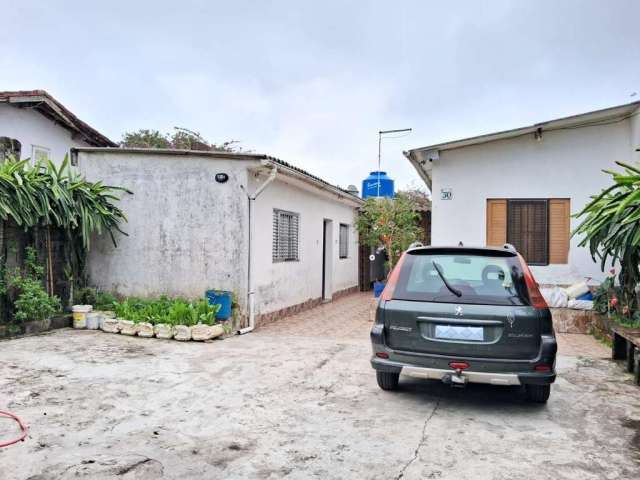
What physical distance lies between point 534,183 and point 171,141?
70.9ft

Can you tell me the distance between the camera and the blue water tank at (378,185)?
17.9 metres

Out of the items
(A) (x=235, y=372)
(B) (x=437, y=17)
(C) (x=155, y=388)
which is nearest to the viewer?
(C) (x=155, y=388)

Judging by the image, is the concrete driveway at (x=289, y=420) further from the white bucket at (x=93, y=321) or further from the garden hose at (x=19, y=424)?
the white bucket at (x=93, y=321)

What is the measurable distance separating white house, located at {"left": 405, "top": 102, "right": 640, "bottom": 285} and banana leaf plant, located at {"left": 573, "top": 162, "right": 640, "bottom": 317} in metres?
2.13

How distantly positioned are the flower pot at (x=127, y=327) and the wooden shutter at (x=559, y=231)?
7953 millimetres

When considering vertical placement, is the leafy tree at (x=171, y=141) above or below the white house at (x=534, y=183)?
above

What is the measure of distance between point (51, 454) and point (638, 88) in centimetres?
1056

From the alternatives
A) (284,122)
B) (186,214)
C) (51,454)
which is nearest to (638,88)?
(186,214)

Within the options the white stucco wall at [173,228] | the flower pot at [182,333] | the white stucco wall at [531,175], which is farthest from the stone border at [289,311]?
the white stucco wall at [531,175]

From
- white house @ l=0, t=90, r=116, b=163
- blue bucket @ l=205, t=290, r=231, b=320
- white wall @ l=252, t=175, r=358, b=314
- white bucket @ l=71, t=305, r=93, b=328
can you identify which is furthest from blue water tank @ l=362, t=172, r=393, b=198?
white bucket @ l=71, t=305, r=93, b=328

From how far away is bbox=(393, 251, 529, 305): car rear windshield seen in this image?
175 inches

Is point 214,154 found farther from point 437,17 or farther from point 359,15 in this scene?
point 437,17

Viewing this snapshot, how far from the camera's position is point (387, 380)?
17.0 ft

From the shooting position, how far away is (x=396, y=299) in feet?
15.3
